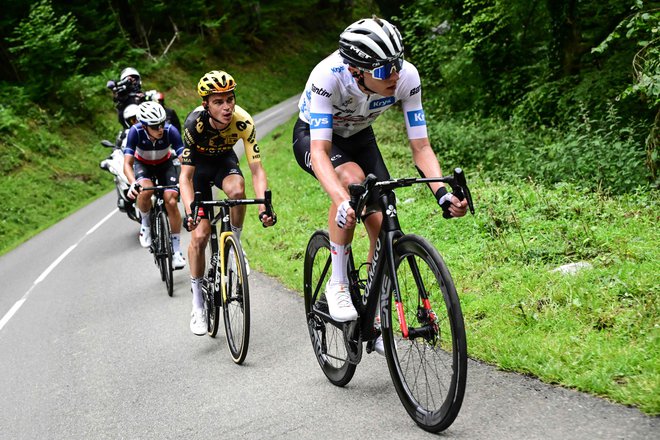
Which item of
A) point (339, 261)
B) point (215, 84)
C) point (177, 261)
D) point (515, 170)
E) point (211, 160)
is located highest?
point (215, 84)

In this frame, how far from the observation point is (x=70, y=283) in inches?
424

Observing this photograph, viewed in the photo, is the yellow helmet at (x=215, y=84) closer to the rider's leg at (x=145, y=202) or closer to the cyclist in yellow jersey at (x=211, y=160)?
the cyclist in yellow jersey at (x=211, y=160)

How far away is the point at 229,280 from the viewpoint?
610 centimetres

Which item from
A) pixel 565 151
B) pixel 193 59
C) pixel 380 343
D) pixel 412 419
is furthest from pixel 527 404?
pixel 193 59

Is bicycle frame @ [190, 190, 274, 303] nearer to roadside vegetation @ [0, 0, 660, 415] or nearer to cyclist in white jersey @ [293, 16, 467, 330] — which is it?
cyclist in white jersey @ [293, 16, 467, 330]

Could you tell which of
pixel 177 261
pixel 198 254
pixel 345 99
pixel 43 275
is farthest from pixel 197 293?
pixel 43 275

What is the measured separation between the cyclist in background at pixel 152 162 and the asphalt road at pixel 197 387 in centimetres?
85

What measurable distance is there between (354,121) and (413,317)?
1.48 meters

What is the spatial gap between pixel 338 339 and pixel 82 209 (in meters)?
16.8

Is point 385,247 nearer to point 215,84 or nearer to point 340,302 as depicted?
point 340,302

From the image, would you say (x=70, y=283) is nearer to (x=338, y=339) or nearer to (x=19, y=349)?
(x=19, y=349)

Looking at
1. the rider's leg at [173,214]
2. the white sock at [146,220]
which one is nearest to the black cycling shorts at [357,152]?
the rider's leg at [173,214]

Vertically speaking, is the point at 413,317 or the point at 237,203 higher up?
the point at 237,203

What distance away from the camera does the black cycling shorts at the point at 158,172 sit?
963 cm
